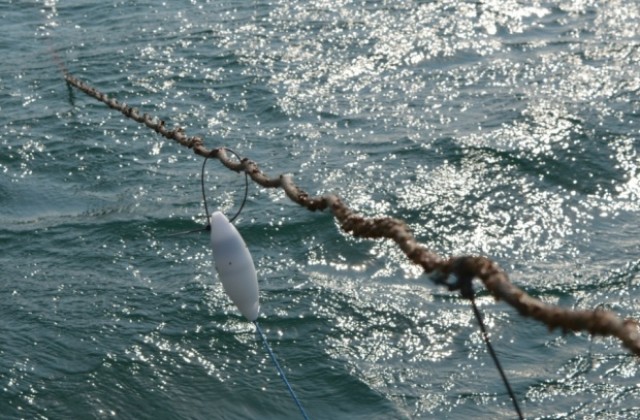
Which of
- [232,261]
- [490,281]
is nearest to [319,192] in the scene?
[232,261]

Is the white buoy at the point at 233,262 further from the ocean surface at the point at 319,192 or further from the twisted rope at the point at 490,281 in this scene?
the ocean surface at the point at 319,192

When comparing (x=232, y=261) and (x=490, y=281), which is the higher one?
(x=490, y=281)

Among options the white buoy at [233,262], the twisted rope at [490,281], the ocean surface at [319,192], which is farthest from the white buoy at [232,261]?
the ocean surface at [319,192]

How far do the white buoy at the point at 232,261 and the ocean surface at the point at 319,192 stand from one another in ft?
6.13

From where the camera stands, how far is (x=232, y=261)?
432 centimetres

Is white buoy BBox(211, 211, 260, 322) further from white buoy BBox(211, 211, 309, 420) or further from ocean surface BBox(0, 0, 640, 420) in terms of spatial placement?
ocean surface BBox(0, 0, 640, 420)

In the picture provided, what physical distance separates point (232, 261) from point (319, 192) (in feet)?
15.3

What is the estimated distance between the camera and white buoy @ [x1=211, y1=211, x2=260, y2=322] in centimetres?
431

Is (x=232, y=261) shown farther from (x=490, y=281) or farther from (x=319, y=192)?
(x=319, y=192)

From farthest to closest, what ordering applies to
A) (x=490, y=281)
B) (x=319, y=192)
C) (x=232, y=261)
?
1. (x=319, y=192)
2. (x=232, y=261)
3. (x=490, y=281)

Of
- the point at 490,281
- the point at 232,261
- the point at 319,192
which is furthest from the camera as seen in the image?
the point at 319,192

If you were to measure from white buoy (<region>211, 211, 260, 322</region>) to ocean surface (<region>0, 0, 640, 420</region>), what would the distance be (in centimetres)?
187

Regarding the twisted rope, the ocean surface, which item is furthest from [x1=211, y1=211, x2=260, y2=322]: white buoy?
the ocean surface

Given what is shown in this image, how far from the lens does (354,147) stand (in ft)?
32.3
